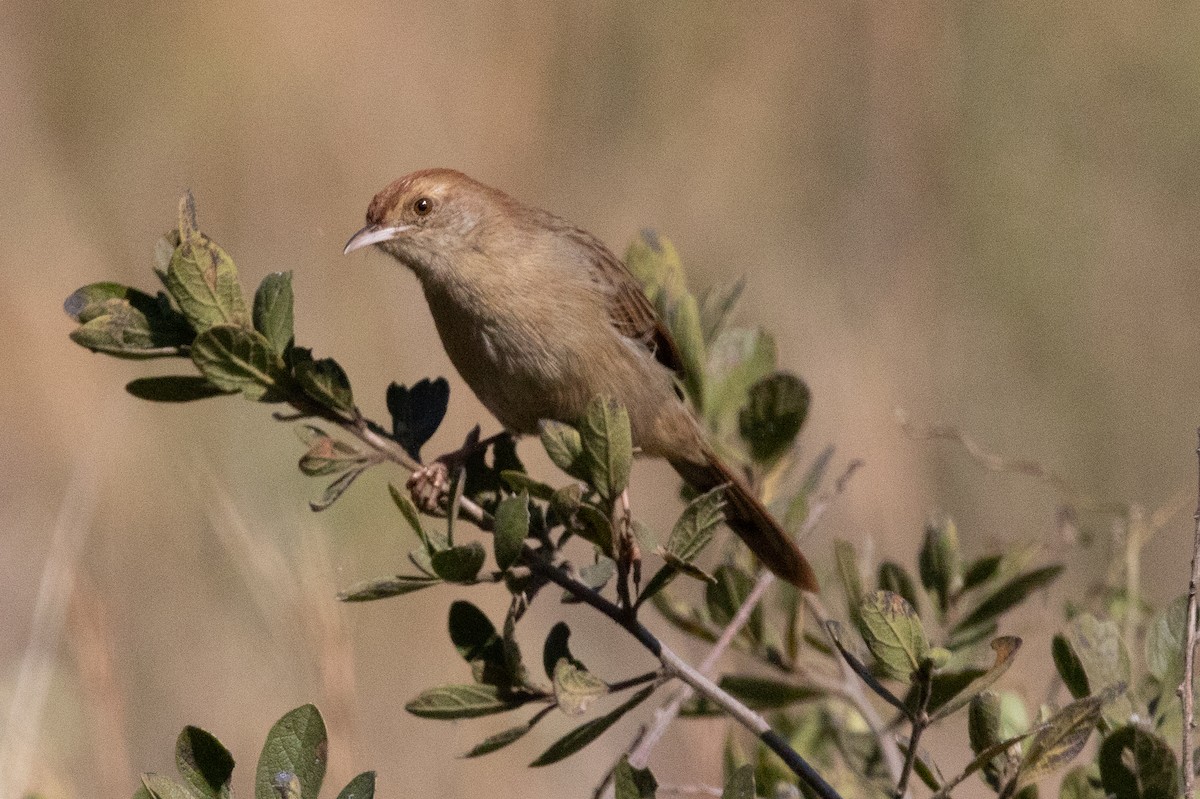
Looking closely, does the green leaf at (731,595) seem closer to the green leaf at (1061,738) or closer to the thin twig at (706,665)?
the thin twig at (706,665)

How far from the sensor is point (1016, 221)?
7.71m

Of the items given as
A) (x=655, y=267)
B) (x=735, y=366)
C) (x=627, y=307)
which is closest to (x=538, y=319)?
(x=655, y=267)

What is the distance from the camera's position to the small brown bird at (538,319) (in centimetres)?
389

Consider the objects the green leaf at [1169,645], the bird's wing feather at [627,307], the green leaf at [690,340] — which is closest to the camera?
the green leaf at [1169,645]

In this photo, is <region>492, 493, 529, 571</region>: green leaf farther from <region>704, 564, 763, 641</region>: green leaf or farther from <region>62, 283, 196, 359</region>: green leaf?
<region>704, 564, 763, 641</region>: green leaf

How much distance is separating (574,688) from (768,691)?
1.15 meters

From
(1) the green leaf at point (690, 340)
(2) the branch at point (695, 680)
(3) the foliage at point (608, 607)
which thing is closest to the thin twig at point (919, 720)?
(3) the foliage at point (608, 607)

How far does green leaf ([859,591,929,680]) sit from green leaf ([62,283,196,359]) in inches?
48.9

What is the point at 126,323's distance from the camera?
246cm

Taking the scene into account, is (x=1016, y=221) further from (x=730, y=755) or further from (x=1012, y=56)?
(x=730, y=755)

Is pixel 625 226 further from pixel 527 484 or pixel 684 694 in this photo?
pixel 527 484

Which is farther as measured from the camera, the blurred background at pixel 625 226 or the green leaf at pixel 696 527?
the blurred background at pixel 625 226

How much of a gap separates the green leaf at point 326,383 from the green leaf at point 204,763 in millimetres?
642

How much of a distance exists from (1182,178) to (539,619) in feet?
13.2
